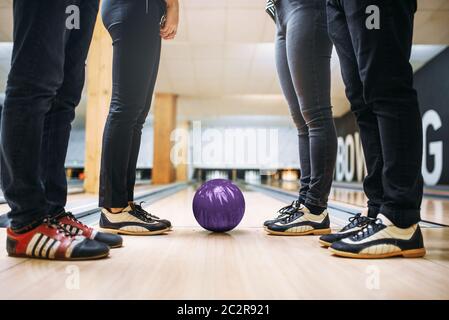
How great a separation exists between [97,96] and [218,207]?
2351 mm

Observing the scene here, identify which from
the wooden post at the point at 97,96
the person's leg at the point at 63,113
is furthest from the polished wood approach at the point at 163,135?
the person's leg at the point at 63,113

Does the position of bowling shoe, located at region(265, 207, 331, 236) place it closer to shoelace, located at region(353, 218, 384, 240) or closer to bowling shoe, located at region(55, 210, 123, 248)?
shoelace, located at region(353, 218, 384, 240)

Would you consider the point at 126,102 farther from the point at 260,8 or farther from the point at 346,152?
the point at 346,152

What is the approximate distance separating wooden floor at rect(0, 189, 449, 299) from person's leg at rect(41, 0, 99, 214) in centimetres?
19

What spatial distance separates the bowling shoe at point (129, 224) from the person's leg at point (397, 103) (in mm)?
703

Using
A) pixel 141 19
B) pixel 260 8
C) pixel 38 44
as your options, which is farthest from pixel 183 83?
pixel 38 44

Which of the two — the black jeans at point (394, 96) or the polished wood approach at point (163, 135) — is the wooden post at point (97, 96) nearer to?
the black jeans at point (394, 96)

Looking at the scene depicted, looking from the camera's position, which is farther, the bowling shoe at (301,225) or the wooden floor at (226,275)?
the bowling shoe at (301,225)

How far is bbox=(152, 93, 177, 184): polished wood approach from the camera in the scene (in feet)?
22.1

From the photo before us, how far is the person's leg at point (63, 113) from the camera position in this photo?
2.94 ft

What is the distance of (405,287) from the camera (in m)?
0.61

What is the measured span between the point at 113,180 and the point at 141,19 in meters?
0.50

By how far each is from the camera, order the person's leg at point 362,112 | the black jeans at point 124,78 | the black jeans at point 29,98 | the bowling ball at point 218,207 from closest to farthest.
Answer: the black jeans at point 29,98, the person's leg at point 362,112, the black jeans at point 124,78, the bowling ball at point 218,207

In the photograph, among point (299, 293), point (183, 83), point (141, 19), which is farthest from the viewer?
point (183, 83)
